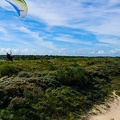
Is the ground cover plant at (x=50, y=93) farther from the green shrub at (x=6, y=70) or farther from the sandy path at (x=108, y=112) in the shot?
the sandy path at (x=108, y=112)

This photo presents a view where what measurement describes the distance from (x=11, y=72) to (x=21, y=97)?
26.8ft

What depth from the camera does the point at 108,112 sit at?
22594 millimetres

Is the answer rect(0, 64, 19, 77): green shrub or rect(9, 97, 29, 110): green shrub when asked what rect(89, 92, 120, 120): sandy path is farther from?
rect(0, 64, 19, 77): green shrub

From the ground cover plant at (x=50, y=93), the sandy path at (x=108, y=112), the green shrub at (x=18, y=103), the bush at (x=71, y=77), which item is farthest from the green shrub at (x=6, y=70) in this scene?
the sandy path at (x=108, y=112)

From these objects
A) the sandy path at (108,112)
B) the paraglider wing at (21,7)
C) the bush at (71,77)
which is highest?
the paraglider wing at (21,7)

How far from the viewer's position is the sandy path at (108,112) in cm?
2115

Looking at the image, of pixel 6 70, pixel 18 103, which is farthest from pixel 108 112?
pixel 6 70

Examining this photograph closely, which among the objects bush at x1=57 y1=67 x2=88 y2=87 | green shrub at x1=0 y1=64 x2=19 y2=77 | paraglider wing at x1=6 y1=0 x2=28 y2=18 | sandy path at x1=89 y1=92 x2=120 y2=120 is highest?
paraglider wing at x1=6 y1=0 x2=28 y2=18

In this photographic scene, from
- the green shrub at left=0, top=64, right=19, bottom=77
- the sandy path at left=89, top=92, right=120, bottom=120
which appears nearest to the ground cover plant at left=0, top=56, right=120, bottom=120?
the green shrub at left=0, top=64, right=19, bottom=77

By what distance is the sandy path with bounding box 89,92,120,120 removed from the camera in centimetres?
2115

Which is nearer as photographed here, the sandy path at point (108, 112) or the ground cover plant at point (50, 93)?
the ground cover plant at point (50, 93)

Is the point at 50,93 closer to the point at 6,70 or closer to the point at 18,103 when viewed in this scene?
the point at 18,103

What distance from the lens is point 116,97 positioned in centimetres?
2650

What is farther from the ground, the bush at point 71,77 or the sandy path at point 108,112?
the bush at point 71,77
